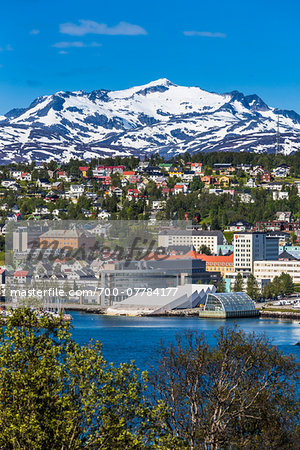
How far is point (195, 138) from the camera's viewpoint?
6147 inches

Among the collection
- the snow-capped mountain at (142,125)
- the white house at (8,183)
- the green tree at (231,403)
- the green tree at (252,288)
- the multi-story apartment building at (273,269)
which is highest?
the snow-capped mountain at (142,125)

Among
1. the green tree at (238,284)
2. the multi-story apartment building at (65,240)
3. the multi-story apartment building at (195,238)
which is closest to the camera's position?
the green tree at (238,284)

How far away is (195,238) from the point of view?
52719 millimetres

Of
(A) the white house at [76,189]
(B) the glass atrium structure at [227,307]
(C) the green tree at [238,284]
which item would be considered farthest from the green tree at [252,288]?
(A) the white house at [76,189]

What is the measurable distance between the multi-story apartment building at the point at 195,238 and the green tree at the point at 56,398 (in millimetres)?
42748

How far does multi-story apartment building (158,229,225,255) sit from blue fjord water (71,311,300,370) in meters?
14.9

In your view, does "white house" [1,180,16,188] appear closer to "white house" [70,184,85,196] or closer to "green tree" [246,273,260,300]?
"white house" [70,184,85,196]

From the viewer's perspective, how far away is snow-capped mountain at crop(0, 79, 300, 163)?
446ft

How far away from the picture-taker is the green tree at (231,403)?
9633 millimetres

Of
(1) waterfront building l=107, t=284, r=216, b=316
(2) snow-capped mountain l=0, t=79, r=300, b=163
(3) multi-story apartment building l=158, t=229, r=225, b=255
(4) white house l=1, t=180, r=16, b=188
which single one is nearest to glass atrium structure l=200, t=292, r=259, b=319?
(1) waterfront building l=107, t=284, r=216, b=316

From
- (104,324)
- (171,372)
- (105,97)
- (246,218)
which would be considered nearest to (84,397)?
(171,372)

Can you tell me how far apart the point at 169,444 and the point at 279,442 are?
5.99 feet

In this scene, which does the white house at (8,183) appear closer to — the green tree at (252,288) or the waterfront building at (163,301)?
the waterfront building at (163,301)

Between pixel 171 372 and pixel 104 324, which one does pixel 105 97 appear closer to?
pixel 104 324
